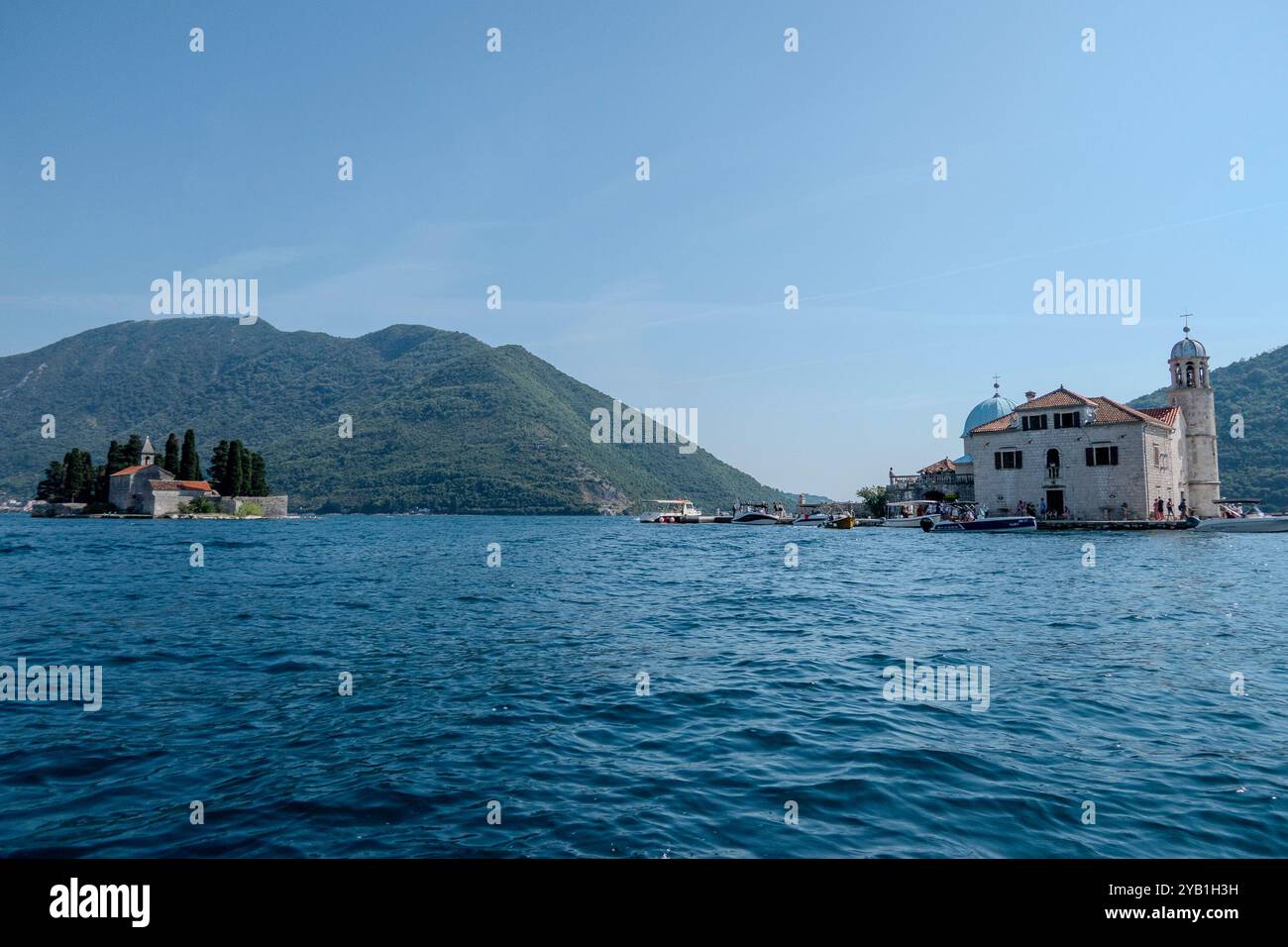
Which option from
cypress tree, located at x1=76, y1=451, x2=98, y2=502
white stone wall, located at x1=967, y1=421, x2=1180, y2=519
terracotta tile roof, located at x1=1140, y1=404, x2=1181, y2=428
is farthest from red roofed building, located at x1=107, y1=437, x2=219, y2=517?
terracotta tile roof, located at x1=1140, y1=404, x2=1181, y2=428

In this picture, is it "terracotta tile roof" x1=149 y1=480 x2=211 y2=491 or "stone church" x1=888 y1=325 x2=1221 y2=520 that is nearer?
"stone church" x1=888 y1=325 x2=1221 y2=520

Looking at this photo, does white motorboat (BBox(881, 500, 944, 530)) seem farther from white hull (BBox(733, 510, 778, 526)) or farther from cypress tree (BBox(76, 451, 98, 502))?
cypress tree (BBox(76, 451, 98, 502))

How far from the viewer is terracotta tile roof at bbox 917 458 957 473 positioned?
9681 centimetres

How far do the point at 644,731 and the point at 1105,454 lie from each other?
73.0m

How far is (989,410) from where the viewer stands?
301ft

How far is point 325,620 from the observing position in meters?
18.6

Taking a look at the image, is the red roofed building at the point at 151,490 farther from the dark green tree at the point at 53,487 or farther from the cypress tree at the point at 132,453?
the dark green tree at the point at 53,487

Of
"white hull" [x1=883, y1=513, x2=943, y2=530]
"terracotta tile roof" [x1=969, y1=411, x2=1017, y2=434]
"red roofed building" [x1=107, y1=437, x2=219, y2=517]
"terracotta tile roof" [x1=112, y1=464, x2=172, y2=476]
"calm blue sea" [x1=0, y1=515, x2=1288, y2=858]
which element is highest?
"terracotta tile roof" [x1=969, y1=411, x2=1017, y2=434]

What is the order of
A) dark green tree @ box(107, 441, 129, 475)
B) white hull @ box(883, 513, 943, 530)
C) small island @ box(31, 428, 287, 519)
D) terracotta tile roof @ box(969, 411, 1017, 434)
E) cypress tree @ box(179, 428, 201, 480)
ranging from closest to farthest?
1. terracotta tile roof @ box(969, 411, 1017, 434)
2. white hull @ box(883, 513, 943, 530)
3. small island @ box(31, 428, 287, 519)
4. cypress tree @ box(179, 428, 201, 480)
5. dark green tree @ box(107, 441, 129, 475)

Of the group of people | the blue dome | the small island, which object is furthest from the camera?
the small island

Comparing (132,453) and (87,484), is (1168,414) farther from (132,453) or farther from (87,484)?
(87,484)

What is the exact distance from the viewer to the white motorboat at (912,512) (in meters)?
79.8
